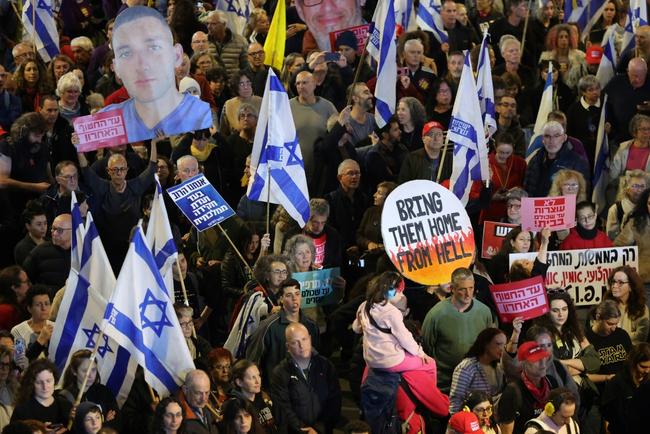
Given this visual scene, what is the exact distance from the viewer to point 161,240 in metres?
15.2

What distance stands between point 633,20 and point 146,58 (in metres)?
6.99

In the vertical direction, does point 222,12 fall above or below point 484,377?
above

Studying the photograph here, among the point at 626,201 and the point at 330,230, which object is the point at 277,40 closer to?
the point at 330,230

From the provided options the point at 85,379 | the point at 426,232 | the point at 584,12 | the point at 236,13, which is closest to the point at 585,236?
the point at 426,232

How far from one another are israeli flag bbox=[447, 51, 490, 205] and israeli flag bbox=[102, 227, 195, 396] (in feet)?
13.3

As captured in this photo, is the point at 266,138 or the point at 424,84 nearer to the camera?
the point at 266,138

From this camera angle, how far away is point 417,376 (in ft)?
47.4

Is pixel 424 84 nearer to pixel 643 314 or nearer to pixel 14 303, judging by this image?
pixel 643 314

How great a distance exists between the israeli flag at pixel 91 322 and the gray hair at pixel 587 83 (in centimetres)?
654

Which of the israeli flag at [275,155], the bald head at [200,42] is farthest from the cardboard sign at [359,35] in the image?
the israeli flag at [275,155]

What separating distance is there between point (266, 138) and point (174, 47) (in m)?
1.12

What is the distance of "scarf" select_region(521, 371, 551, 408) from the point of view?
1463cm

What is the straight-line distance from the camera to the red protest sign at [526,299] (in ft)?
50.5

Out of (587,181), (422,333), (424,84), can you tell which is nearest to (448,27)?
(424,84)
